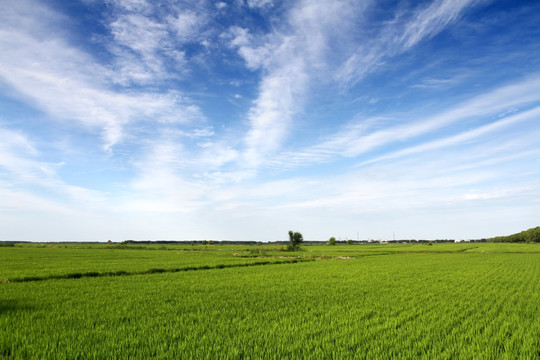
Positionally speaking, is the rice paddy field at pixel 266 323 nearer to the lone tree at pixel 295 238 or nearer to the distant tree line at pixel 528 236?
the lone tree at pixel 295 238

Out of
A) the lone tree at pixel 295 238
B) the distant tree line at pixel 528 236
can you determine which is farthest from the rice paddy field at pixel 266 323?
the distant tree line at pixel 528 236

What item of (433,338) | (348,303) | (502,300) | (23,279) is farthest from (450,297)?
Answer: (23,279)

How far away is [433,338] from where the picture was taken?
8281mm

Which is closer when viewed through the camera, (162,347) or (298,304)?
(162,347)

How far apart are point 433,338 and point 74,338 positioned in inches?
358

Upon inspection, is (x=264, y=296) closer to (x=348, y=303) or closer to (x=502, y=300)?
(x=348, y=303)

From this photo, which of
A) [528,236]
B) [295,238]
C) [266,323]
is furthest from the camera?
[528,236]

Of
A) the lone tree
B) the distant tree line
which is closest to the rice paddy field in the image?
the lone tree

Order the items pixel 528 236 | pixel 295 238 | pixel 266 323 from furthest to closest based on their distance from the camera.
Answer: pixel 528 236
pixel 295 238
pixel 266 323

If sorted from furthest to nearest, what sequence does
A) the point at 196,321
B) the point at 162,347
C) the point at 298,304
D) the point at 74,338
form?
the point at 298,304, the point at 196,321, the point at 74,338, the point at 162,347

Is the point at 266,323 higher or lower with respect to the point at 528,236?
lower

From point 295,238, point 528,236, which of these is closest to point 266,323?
point 295,238

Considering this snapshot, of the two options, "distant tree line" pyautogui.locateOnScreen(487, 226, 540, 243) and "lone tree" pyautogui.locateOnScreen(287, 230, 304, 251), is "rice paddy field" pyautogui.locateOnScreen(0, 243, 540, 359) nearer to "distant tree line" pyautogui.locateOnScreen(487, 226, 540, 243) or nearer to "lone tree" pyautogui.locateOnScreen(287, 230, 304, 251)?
"lone tree" pyautogui.locateOnScreen(287, 230, 304, 251)

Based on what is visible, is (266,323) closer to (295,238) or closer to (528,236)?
(295,238)
